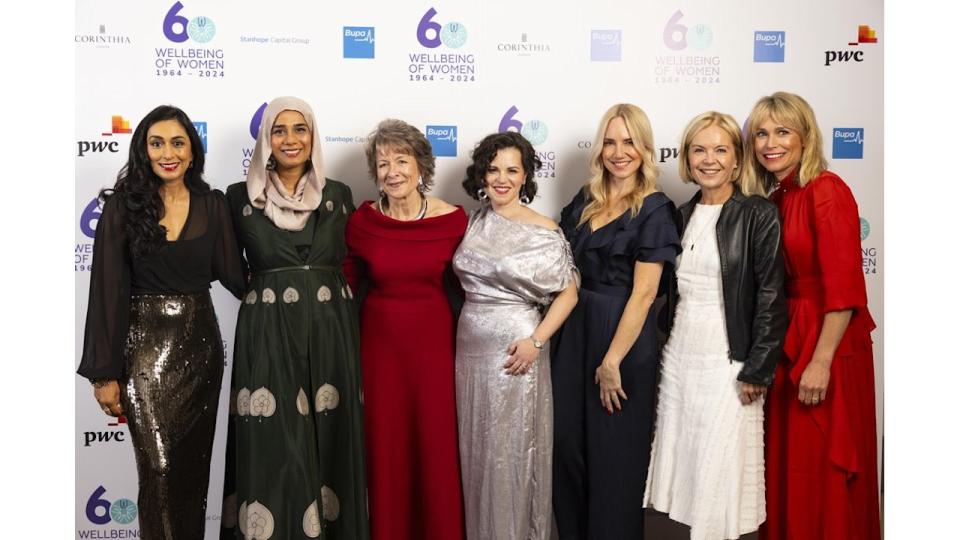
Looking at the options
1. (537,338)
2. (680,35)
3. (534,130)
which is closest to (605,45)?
(680,35)

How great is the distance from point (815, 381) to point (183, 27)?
325cm

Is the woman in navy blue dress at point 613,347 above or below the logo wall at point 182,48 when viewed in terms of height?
below

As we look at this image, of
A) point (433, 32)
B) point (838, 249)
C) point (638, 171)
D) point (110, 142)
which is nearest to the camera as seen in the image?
point (838, 249)

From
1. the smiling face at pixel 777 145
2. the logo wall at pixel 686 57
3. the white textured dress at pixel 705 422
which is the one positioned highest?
the logo wall at pixel 686 57

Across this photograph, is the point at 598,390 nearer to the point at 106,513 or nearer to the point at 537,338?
the point at 537,338

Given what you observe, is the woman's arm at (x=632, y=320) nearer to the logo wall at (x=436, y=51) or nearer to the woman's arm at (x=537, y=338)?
the woman's arm at (x=537, y=338)

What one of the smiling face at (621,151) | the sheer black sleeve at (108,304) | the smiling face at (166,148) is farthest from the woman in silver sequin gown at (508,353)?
the sheer black sleeve at (108,304)

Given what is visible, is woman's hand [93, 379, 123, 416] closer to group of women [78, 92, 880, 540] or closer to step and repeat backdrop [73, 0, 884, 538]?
group of women [78, 92, 880, 540]

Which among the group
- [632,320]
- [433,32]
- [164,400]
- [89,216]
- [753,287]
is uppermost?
[433,32]

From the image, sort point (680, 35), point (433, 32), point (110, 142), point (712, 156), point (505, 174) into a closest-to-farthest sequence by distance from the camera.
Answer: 1. point (712, 156)
2. point (505, 174)
3. point (110, 142)
4. point (433, 32)
5. point (680, 35)

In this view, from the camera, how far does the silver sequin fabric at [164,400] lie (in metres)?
2.79

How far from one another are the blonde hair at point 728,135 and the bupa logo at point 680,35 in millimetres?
1072

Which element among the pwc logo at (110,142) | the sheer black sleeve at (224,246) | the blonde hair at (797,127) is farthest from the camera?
the pwc logo at (110,142)

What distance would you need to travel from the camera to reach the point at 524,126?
3.99 meters
